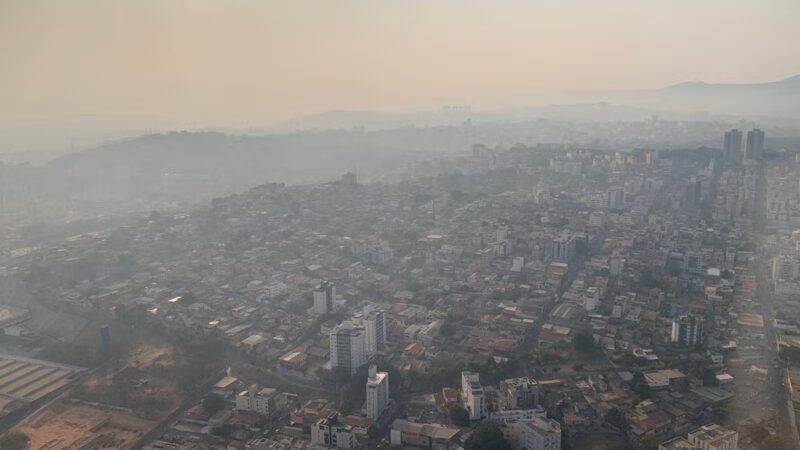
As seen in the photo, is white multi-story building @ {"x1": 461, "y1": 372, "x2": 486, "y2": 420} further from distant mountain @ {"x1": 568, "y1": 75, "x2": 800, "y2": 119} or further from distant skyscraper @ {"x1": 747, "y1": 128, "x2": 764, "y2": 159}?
distant skyscraper @ {"x1": 747, "y1": 128, "x2": 764, "y2": 159}

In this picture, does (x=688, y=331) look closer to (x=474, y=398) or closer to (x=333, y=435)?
(x=474, y=398)

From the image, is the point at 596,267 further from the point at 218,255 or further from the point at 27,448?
the point at 27,448

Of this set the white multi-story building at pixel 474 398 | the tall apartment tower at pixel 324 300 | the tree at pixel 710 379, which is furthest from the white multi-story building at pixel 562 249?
the white multi-story building at pixel 474 398

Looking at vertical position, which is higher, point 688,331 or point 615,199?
point 615,199

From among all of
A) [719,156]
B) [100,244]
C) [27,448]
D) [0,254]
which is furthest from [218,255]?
[719,156]

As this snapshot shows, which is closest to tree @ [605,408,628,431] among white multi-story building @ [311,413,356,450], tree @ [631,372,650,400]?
tree @ [631,372,650,400]

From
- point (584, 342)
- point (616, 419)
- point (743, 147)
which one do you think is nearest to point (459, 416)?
point (616, 419)
